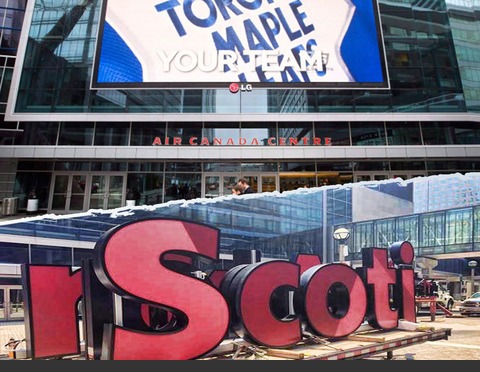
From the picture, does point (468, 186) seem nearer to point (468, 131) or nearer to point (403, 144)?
point (403, 144)

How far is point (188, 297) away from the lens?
348 centimetres

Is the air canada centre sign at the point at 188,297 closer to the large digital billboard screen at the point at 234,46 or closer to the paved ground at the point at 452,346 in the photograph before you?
the paved ground at the point at 452,346

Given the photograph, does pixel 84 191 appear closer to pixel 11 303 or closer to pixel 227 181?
pixel 227 181

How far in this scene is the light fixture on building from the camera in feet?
12.7

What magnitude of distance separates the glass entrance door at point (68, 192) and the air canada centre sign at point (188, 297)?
55.6ft

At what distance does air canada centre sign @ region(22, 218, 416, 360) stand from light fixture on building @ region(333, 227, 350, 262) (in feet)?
0.43

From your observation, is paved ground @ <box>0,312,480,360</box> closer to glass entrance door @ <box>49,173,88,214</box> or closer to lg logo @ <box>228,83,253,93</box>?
lg logo @ <box>228,83,253,93</box>

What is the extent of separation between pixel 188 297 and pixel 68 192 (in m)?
17.6

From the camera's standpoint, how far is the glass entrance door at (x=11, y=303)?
3172 mm

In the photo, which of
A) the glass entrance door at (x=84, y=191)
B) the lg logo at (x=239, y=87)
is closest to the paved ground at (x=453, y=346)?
the lg logo at (x=239, y=87)

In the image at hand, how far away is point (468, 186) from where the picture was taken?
3.93 meters

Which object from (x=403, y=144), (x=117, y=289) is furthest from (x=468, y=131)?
(x=117, y=289)

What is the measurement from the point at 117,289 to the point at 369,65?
58.0 ft

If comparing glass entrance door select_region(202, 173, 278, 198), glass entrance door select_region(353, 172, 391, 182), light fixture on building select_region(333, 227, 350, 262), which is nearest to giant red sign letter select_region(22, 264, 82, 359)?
light fixture on building select_region(333, 227, 350, 262)
